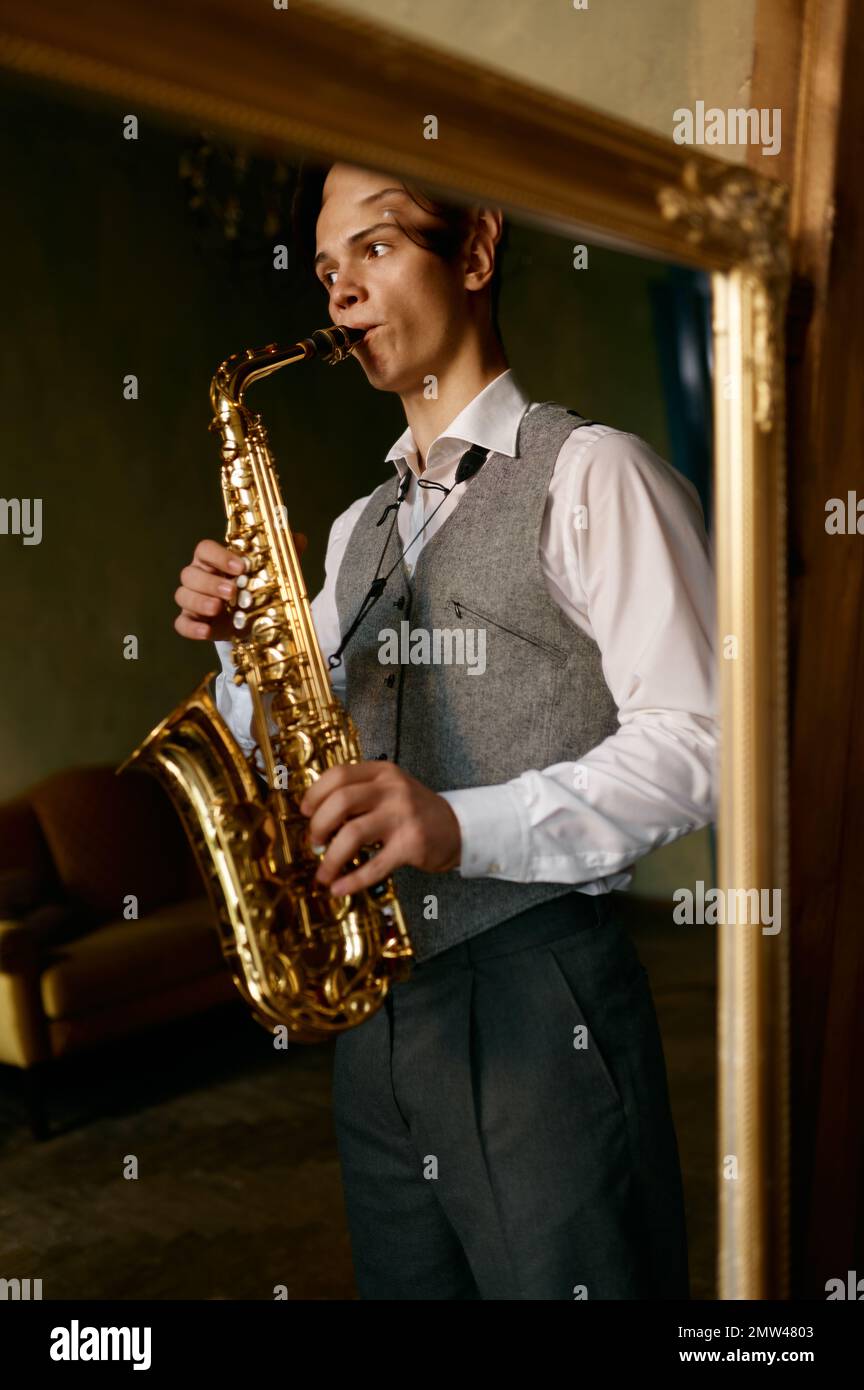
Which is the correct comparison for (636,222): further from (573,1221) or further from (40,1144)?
(40,1144)

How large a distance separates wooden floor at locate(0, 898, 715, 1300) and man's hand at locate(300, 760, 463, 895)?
52.8 inches

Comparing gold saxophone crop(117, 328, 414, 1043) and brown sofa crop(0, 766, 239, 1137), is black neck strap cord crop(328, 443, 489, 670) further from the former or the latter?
brown sofa crop(0, 766, 239, 1137)

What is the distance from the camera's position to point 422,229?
52.1 inches

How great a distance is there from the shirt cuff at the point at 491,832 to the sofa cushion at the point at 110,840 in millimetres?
3151

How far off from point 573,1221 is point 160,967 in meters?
3.04

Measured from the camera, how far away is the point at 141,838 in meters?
4.28

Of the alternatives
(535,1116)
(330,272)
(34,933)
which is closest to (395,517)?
(330,272)

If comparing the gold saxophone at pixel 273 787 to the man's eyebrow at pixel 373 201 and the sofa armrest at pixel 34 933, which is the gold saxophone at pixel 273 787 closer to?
the man's eyebrow at pixel 373 201

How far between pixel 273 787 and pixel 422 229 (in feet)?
2.38

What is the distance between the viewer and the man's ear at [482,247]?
4.49ft

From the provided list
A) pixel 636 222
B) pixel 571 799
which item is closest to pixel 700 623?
pixel 571 799

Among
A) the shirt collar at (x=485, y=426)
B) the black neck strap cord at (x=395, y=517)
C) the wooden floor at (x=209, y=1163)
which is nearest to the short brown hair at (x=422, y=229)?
the shirt collar at (x=485, y=426)

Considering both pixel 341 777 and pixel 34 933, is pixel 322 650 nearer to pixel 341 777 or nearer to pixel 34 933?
pixel 341 777

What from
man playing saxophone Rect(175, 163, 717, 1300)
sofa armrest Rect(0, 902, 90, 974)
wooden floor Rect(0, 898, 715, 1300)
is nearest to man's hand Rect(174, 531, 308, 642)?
man playing saxophone Rect(175, 163, 717, 1300)
